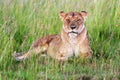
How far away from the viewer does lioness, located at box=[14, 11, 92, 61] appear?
823cm

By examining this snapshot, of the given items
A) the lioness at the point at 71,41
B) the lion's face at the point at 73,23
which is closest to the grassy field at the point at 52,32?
the lioness at the point at 71,41

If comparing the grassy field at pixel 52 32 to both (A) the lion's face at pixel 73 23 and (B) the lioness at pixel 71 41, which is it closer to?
(B) the lioness at pixel 71 41

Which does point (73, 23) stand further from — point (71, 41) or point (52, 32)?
point (52, 32)

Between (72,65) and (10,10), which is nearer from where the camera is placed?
(72,65)

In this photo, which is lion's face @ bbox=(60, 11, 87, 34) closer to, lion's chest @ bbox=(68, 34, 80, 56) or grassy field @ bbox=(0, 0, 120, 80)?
lion's chest @ bbox=(68, 34, 80, 56)

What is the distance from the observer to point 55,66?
7.70 metres

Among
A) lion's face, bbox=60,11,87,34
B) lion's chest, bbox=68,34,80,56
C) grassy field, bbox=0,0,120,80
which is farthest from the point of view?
lion's chest, bbox=68,34,80,56

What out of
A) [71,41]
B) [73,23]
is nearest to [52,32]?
[71,41]

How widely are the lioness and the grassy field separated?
144 millimetres

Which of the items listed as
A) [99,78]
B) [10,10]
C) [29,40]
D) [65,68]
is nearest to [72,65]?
[65,68]

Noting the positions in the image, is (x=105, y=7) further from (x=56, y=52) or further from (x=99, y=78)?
(x=99, y=78)

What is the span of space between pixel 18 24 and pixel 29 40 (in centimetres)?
55

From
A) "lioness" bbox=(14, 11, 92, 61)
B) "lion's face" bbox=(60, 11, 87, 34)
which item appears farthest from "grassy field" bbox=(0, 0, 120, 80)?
"lion's face" bbox=(60, 11, 87, 34)

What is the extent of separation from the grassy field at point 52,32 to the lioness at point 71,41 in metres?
0.14
